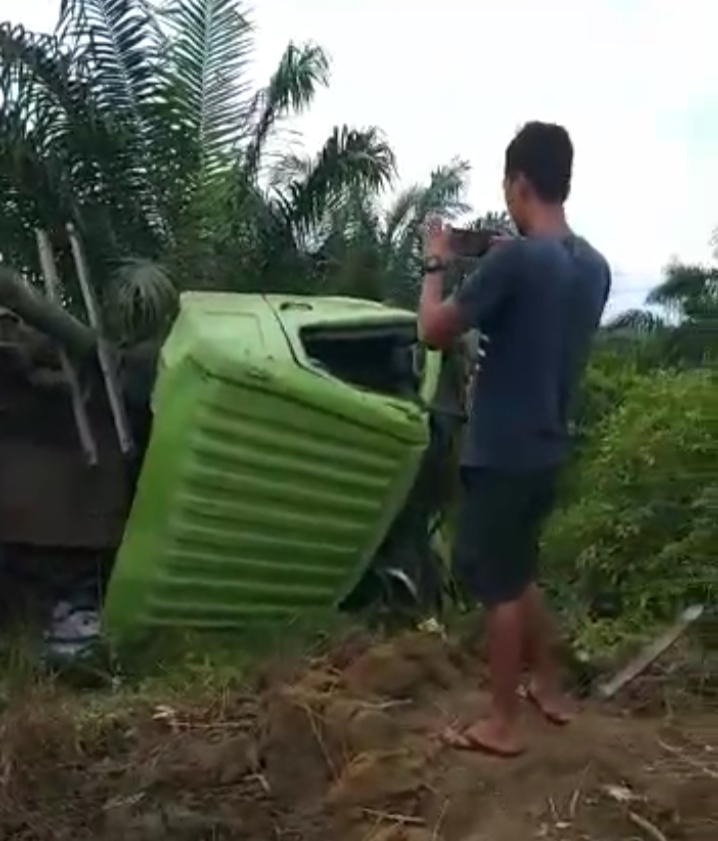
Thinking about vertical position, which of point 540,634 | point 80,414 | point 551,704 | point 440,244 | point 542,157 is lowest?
point 551,704

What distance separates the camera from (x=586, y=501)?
7914 millimetres

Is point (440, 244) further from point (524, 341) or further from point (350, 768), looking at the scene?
point (350, 768)

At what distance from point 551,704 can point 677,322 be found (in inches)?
163

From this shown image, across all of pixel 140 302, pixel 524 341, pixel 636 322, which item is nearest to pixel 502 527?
pixel 524 341

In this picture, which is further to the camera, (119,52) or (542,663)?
(119,52)

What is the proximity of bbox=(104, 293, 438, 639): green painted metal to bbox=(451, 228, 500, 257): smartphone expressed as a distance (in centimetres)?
156

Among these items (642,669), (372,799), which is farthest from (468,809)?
(642,669)

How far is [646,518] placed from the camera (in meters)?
7.04

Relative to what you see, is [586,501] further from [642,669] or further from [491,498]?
[491,498]

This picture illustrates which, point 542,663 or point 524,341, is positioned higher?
point 524,341

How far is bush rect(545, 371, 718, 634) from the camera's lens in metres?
6.05

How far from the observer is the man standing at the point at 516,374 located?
4113 mm

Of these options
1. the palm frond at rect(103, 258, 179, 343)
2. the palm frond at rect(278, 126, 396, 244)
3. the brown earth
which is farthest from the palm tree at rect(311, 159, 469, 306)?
the brown earth

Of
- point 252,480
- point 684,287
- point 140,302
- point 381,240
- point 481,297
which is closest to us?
point 481,297
